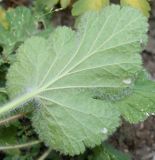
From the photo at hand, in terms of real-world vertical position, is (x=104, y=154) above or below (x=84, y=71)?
below

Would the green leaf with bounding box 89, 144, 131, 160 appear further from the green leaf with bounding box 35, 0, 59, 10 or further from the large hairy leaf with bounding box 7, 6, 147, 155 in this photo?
the green leaf with bounding box 35, 0, 59, 10

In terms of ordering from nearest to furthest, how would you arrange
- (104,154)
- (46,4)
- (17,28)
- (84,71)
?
(84,71), (104,154), (17,28), (46,4)

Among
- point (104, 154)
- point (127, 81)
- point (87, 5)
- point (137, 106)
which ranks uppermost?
point (87, 5)

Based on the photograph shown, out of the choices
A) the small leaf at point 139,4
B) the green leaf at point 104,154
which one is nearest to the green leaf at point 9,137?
the green leaf at point 104,154

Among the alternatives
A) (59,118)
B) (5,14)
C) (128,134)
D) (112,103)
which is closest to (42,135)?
(59,118)

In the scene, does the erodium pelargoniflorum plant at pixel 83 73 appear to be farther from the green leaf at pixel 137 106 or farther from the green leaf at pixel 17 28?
the green leaf at pixel 17 28

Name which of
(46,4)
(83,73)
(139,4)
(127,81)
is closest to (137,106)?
(127,81)

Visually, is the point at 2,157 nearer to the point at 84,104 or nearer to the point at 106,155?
the point at 106,155

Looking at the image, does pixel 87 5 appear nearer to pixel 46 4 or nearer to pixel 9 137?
pixel 46 4

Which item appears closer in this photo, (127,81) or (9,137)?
(127,81)
